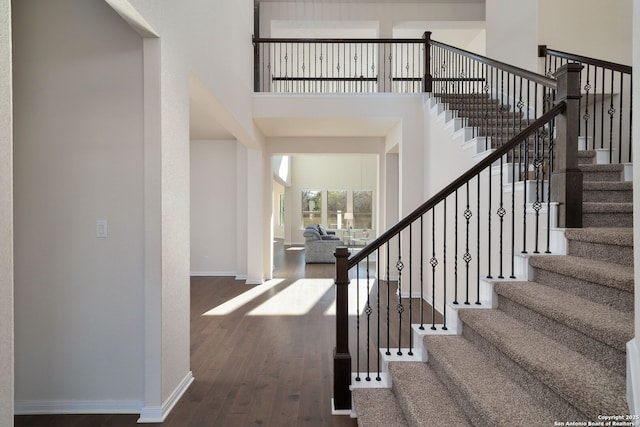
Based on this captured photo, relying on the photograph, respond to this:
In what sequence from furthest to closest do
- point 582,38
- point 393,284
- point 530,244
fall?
point 393,284 < point 582,38 < point 530,244

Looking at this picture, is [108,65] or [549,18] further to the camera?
[549,18]

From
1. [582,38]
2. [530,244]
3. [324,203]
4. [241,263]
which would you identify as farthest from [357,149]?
[324,203]

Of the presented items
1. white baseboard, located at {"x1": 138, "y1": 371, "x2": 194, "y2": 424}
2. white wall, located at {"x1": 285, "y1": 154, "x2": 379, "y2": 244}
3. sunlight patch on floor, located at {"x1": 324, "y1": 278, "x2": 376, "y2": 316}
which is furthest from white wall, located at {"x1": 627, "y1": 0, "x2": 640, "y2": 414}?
white wall, located at {"x1": 285, "y1": 154, "x2": 379, "y2": 244}

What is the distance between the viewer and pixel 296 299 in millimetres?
5523

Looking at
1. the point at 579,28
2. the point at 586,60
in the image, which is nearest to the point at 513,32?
the point at 579,28

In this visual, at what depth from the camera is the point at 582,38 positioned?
4.91 m

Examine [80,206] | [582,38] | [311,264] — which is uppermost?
[582,38]

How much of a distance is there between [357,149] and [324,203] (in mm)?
7670

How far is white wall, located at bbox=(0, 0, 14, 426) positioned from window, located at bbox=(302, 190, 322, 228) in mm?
13715

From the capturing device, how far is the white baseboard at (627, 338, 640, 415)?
1202mm

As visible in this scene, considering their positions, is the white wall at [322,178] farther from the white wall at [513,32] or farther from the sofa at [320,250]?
the white wall at [513,32]

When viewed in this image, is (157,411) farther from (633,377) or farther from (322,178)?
(322,178)

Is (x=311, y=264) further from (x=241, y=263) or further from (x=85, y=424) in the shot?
(x=85, y=424)

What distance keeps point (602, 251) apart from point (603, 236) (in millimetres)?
110
